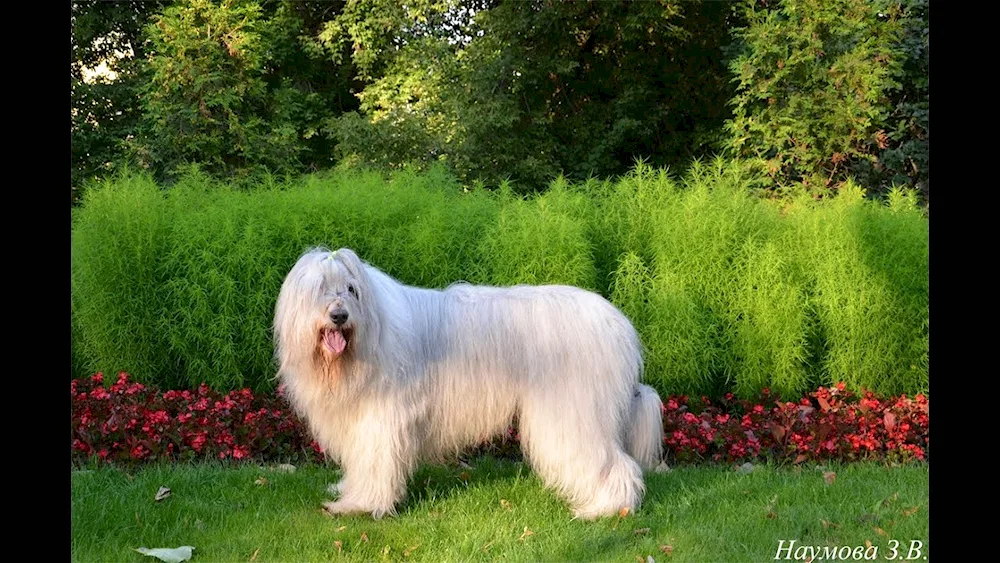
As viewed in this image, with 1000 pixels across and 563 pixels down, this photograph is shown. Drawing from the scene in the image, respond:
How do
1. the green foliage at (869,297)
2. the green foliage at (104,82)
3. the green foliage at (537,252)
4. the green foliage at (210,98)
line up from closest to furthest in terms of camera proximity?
1. the green foliage at (537,252)
2. the green foliage at (869,297)
3. the green foliage at (210,98)
4. the green foliage at (104,82)

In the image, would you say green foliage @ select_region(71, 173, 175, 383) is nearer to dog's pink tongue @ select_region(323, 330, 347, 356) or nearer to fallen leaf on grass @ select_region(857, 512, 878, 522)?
dog's pink tongue @ select_region(323, 330, 347, 356)

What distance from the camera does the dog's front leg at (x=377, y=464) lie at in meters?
4.39

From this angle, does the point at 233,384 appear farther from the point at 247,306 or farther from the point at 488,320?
the point at 488,320

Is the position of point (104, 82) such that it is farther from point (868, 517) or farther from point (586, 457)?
point (868, 517)

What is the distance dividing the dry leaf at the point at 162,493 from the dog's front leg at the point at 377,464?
1.03 meters

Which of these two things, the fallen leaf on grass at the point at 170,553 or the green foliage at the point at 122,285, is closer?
the fallen leaf on grass at the point at 170,553

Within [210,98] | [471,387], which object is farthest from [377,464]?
[210,98]

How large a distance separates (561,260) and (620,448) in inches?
81.1

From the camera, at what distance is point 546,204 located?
6.68 m

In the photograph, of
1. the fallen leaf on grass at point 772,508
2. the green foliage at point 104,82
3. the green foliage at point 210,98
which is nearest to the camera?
the fallen leaf on grass at point 772,508

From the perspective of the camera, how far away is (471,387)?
177 inches

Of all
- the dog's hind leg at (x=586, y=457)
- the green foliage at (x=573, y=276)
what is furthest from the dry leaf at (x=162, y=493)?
the dog's hind leg at (x=586, y=457)

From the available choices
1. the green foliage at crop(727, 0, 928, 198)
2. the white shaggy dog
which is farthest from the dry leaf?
the green foliage at crop(727, 0, 928, 198)

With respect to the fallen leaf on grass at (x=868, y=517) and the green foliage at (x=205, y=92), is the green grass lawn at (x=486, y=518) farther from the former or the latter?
the green foliage at (x=205, y=92)
